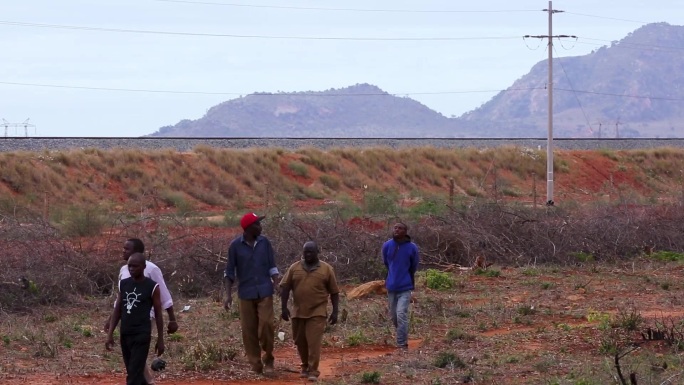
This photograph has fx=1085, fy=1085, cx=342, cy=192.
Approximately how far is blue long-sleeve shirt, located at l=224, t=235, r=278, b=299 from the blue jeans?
2122mm

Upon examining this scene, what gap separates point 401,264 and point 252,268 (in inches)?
89.1

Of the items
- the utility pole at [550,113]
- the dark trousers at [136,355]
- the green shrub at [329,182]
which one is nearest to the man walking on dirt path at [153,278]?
the dark trousers at [136,355]

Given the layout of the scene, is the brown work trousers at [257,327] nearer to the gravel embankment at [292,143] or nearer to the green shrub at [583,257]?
the green shrub at [583,257]

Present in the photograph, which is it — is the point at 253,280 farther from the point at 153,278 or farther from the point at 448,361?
the point at 448,361

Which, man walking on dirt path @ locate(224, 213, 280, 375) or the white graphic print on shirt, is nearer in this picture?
the white graphic print on shirt

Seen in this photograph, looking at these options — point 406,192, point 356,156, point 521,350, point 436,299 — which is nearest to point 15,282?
point 436,299

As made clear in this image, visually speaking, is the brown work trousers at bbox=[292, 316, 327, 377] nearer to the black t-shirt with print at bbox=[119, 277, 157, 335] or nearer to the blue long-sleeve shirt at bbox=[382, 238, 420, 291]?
the blue long-sleeve shirt at bbox=[382, 238, 420, 291]

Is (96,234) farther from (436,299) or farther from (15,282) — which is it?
(436,299)

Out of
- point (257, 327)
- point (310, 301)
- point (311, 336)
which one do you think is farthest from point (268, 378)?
point (310, 301)

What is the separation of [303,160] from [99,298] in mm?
32559

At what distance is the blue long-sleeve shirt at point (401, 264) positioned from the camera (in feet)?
41.6

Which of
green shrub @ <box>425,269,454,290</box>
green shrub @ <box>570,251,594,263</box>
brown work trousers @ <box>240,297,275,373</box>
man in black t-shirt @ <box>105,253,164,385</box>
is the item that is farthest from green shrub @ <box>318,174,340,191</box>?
man in black t-shirt @ <box>105,253,164,385</box>

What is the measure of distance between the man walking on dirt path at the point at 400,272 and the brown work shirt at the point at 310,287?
157 cm

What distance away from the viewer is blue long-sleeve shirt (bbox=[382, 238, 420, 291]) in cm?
1269
